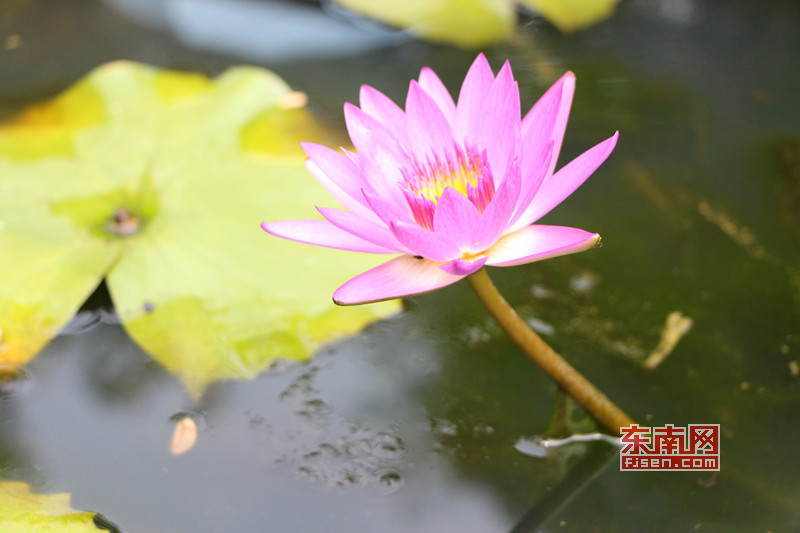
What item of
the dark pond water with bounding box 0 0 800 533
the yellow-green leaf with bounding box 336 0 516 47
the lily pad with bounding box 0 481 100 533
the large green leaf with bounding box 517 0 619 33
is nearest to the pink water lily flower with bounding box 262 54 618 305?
A: the dark pond water with bounding box 0 0 800 533

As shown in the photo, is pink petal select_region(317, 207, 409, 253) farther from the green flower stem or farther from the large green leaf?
the large green leaf

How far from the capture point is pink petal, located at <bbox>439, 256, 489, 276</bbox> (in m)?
0.75

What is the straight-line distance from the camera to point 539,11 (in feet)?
6.31

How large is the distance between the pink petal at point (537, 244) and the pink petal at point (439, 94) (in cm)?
22

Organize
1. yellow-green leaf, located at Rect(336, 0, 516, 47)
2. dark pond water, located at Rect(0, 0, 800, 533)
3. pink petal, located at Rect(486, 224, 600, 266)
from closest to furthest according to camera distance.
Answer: pink petal, located at Rect(486, 224, 600, 266) → dark pond water, located at Rect(0, 0, 800, 533) → yellow-green leaf, located at Rect(336, 0, 516, 47)

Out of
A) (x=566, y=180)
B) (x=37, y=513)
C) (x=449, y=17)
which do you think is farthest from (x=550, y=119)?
(x=449, y=17)

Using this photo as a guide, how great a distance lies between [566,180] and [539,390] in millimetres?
447

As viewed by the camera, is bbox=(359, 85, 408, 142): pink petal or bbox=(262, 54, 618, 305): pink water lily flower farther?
bbox=(359, 85, 408, 142): pink petal

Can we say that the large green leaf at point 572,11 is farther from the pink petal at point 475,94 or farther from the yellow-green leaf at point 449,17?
the pink petal at point 475,94

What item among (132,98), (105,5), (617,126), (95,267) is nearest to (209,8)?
(105,5)

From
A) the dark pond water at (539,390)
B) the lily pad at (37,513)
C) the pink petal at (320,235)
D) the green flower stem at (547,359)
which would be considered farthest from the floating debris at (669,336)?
the lily pad at (37,513)

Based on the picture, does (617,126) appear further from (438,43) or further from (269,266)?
(269,266)

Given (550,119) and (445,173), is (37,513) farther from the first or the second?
(550,119)

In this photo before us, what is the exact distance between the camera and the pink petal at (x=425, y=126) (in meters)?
0.87
